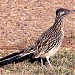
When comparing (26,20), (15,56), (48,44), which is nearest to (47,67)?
(48,44)

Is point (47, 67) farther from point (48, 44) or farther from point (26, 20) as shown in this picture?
point (26, 20)

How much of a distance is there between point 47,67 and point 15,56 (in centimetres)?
63

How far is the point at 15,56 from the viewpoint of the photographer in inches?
341

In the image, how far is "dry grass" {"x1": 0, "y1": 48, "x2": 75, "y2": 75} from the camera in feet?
27.4

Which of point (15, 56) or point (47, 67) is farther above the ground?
Answer: point (15, 56)

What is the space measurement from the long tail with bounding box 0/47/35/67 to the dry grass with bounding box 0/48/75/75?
0.44ft

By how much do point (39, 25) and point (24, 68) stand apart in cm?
288

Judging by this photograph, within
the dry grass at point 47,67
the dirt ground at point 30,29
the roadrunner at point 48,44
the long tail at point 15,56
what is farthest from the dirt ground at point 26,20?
the roadrunner at point 48,44

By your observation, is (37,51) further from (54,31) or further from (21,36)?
(21,36)

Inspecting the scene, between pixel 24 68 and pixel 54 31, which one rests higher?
pixel 54 31

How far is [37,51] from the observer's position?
8469 millimetres

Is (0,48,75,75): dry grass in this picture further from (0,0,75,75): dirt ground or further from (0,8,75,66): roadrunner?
(0,8,75,66): roadrunner

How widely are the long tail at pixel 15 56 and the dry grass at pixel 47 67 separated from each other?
0.13 m

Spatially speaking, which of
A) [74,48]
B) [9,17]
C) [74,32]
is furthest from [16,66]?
[9,17]
